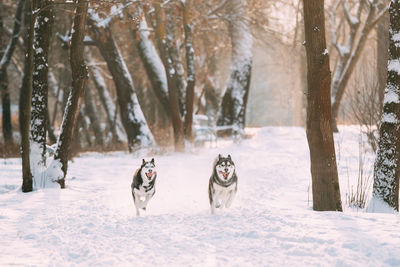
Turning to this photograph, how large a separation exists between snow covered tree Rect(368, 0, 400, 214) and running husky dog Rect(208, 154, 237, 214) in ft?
8.30

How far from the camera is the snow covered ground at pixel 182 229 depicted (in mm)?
5008

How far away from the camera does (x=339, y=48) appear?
20.4m

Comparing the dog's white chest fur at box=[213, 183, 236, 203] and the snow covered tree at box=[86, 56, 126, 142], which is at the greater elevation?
the snow covered tree at box=[86, 56, 126, 142]

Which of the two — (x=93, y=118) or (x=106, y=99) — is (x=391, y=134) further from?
(x=93, y=118)

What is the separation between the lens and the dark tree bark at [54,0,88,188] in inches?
379

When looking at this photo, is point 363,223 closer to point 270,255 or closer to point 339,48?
point 270,255

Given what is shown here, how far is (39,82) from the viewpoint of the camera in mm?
9516

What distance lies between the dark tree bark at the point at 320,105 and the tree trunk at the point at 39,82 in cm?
548

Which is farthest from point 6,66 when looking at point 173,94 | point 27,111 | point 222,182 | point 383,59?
point 222,182

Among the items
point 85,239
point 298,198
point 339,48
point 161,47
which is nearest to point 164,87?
point 161,47

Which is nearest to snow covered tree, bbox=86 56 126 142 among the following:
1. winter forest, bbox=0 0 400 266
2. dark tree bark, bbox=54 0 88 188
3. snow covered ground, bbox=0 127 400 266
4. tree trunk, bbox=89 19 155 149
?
tree trunk, bbox=89 19 155 149

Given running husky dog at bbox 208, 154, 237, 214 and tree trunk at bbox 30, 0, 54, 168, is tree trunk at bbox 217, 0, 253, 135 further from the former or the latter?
running husky dog at bbox 208, 154, 237, 214

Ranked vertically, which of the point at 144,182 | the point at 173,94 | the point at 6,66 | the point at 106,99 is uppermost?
the point at 6,66

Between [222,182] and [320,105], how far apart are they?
200cm
